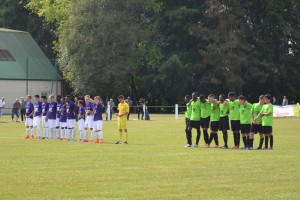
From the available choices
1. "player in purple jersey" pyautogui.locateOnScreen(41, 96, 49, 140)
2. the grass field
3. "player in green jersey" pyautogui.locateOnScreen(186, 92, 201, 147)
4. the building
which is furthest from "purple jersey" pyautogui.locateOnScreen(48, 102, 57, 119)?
the building

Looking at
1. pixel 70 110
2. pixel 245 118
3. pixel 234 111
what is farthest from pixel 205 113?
pixel 70 110

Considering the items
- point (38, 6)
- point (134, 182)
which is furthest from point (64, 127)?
point (38, 6)

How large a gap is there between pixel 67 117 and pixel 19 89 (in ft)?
130

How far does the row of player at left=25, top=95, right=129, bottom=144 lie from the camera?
106 feet

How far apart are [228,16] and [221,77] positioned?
629cm

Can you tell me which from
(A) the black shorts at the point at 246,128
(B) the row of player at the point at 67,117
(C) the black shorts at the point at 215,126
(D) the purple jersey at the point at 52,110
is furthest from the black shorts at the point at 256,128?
(D) the purple jersey at the point at 52,110

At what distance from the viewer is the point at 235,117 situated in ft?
94.7

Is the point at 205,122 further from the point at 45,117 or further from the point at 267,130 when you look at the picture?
the point at 45,117

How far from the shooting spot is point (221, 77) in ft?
255

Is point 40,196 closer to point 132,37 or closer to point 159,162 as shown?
point 159,162

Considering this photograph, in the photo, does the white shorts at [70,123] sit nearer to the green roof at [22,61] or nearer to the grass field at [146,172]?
the grass field at [146,172]

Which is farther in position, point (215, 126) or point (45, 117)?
point (45, 117)

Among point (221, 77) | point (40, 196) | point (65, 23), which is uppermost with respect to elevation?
point (65, 23)

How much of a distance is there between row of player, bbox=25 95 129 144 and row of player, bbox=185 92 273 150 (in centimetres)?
344
